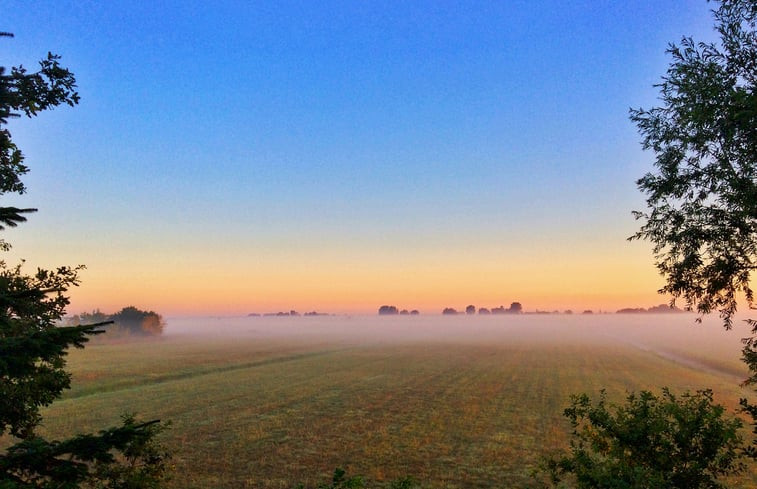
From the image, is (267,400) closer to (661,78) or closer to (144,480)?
(144,480)

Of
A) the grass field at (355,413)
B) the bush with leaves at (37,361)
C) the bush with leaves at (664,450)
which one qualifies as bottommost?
the grass field at (355,413)

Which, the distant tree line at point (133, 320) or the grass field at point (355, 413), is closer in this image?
the grass field at point (355, 413)

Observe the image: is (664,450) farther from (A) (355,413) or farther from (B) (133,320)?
(B) (133,320)

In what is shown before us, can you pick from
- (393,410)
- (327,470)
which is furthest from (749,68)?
(393,410)

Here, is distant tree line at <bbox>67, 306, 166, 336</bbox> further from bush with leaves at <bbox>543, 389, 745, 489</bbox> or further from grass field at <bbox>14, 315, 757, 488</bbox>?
bush with leaves at <bbox>543, 389, 745, 489</bbox>

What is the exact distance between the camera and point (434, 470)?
2212cm

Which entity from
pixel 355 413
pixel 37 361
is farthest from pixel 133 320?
pixel 37 361

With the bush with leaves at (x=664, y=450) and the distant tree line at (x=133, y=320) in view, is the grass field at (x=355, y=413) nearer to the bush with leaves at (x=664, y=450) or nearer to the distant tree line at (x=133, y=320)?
the bush with leaves at (x=664, y=450)

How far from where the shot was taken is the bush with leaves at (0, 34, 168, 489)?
5.84 m

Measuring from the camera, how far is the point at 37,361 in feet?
22.2

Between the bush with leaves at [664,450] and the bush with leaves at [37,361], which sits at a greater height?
the bush with leaves at [37,361]

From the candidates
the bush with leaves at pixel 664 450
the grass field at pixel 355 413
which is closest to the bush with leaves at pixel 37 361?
the grass field at pixel 355 413

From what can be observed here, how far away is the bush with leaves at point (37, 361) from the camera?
19.2ft

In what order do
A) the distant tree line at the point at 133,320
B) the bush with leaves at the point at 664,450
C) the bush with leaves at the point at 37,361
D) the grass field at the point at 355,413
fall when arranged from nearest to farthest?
the bush with leaves at the point at 37,361, the bush with leaves at the point at 664,450, the grass field at the point at 355,413, the distant tree line at the point at 133,320
